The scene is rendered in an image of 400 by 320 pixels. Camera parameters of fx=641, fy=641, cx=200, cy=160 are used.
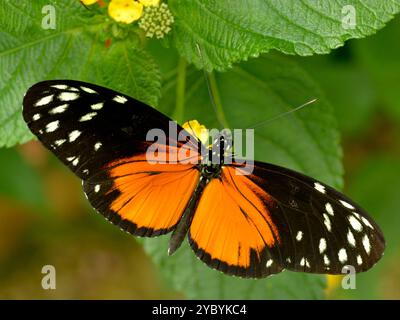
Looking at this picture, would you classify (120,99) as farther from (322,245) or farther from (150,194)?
(322,245)

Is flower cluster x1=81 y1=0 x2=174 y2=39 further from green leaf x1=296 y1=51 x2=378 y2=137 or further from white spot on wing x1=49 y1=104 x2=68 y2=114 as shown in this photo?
green leaf x1=296 y1=51 x2=378 y2=137

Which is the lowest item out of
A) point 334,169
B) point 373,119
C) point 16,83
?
point 334,169

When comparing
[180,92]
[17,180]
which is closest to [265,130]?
[180,92]

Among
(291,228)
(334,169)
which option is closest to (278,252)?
(291,228)

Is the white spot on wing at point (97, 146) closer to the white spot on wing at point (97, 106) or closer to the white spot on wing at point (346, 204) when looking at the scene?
the white spot on wing at point (97, 106)

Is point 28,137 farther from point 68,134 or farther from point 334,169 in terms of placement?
point 334,169

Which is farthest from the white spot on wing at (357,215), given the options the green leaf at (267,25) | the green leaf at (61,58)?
the green leaf at (61,58)
